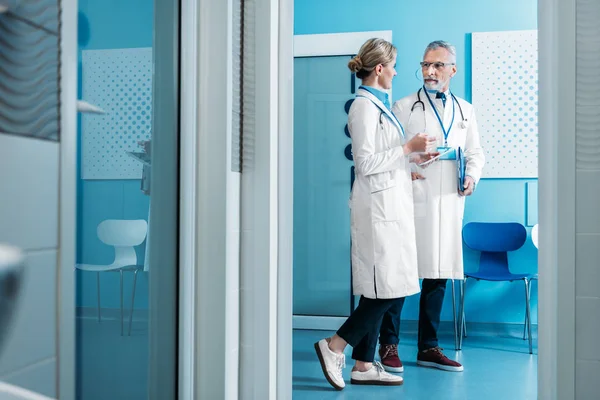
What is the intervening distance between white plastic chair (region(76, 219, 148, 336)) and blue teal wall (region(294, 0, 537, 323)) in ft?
9.38

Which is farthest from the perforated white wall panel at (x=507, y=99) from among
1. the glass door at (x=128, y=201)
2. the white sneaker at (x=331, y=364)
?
the glass door at (x=128, y=201)

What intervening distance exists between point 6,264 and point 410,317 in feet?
11.2

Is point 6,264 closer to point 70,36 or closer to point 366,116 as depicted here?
point 70,36

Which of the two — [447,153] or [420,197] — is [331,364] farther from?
[447,153]

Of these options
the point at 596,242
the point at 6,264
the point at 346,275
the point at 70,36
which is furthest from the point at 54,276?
the point at 346,275

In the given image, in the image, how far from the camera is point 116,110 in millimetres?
1357

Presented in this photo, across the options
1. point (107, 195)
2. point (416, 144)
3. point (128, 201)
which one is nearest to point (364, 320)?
point (416, 144)

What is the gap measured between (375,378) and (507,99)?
2.16 metres

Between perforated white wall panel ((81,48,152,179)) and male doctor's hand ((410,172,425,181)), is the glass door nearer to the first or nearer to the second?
perforated white wall panel ((81,48,152,179))

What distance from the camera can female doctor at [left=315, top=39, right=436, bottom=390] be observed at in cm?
256

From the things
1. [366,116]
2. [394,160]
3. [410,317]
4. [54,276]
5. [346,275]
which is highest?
[366,116]

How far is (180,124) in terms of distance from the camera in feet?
5.72

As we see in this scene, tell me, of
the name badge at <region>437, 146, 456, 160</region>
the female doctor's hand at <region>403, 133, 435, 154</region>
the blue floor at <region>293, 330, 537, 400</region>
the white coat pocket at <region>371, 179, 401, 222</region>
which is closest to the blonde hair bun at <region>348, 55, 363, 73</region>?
the female doctor's hand at <region>403, 133, 435, 154</region>

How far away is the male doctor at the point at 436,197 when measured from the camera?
3.09m
